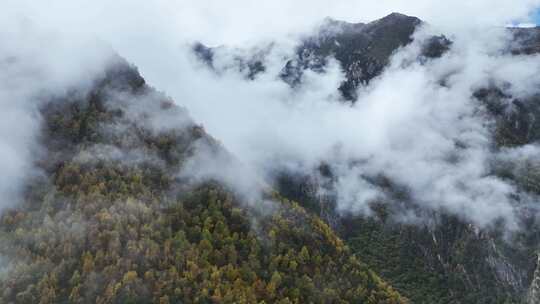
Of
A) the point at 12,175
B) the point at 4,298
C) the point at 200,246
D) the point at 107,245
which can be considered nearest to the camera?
the point at 4,298

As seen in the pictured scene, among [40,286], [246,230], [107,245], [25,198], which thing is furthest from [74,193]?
[246,230]

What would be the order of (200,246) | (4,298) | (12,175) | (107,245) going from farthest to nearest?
(12,175), (200,246), (107,245), (4,298)

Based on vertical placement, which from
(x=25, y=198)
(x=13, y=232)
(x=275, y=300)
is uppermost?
(x=25, y=198)

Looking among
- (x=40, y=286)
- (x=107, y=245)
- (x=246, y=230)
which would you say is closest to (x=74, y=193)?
(x=107, y=245)

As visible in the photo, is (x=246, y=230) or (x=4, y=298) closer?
(x=4, y=298)

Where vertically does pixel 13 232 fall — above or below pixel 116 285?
above

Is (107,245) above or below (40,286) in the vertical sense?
above

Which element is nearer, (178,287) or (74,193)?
(178,287)

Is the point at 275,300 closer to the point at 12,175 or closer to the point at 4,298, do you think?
the point at 4,298

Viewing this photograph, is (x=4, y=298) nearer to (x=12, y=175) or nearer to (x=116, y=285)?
(x=116, y=285)
